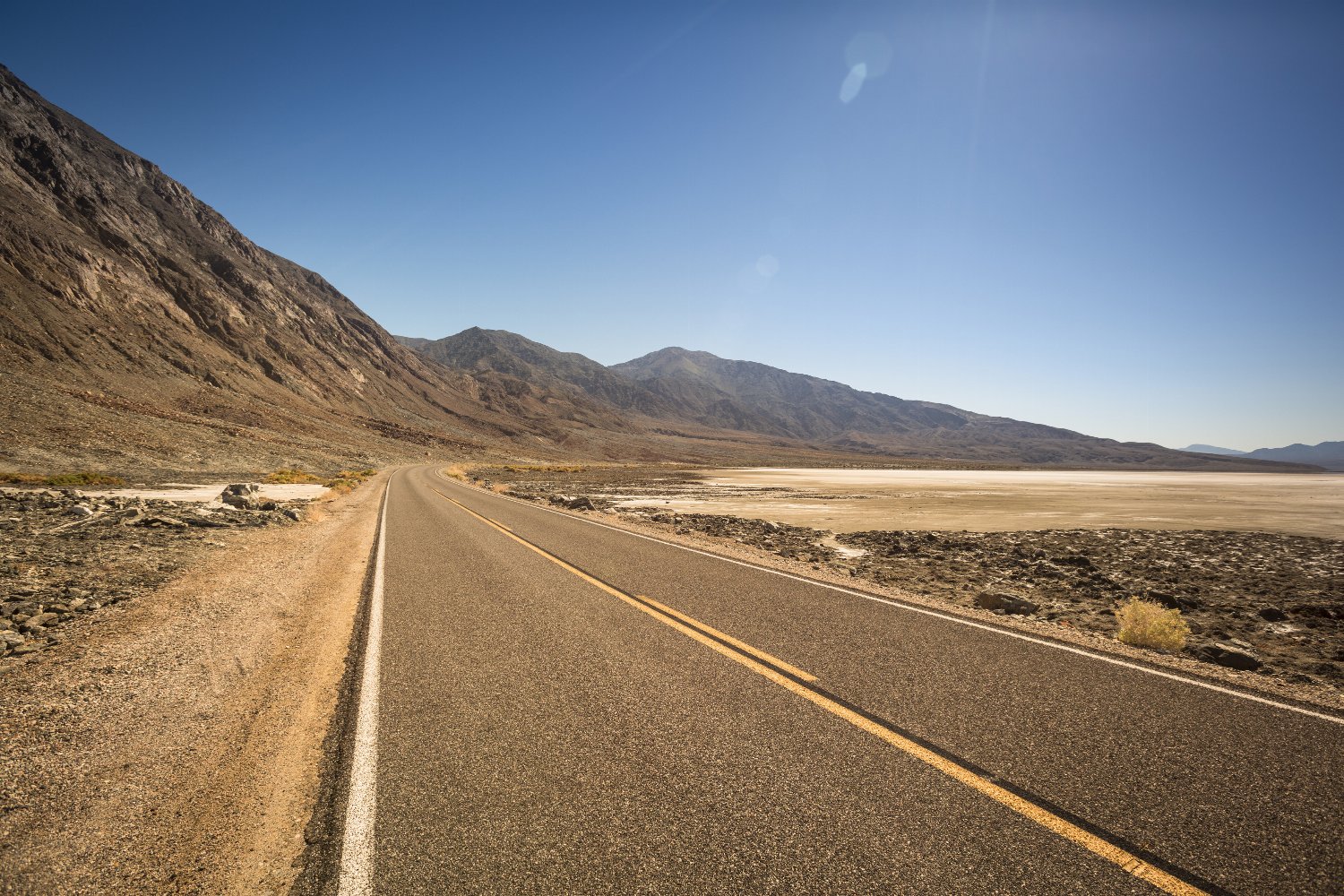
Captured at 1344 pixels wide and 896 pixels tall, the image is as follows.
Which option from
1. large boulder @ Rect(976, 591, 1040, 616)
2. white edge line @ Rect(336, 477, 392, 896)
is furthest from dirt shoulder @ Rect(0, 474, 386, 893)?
large boulder @ Rect(976, 591, 1040, 616)

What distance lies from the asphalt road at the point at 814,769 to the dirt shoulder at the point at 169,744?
0.53 m

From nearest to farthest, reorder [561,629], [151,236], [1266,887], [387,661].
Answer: [1266,887] < [387,661] < [561,629] < [151,236]

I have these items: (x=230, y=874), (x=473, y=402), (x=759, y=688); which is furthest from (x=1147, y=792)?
(x=473, y=402)

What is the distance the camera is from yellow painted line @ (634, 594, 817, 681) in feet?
17.3

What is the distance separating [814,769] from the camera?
3635 millimetres

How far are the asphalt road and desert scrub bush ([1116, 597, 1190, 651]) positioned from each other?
7.39 ft

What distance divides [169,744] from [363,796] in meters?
1.96

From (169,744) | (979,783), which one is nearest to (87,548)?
(169,744)

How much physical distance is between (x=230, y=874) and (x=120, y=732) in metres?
2.43

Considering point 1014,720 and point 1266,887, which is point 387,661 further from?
point 1266,887

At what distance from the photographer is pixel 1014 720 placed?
14.2ft


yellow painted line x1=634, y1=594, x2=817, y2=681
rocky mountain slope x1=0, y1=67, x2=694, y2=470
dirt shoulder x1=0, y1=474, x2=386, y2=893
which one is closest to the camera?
dirt shoulder x1=0, y1=474, x2=386, y2=893

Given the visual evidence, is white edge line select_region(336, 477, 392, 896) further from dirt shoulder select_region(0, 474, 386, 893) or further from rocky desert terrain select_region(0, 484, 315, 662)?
rocky desert terrain select_region(0, 484, 315, 662)

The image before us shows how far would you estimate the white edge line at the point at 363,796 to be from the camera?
2719 millimetres
